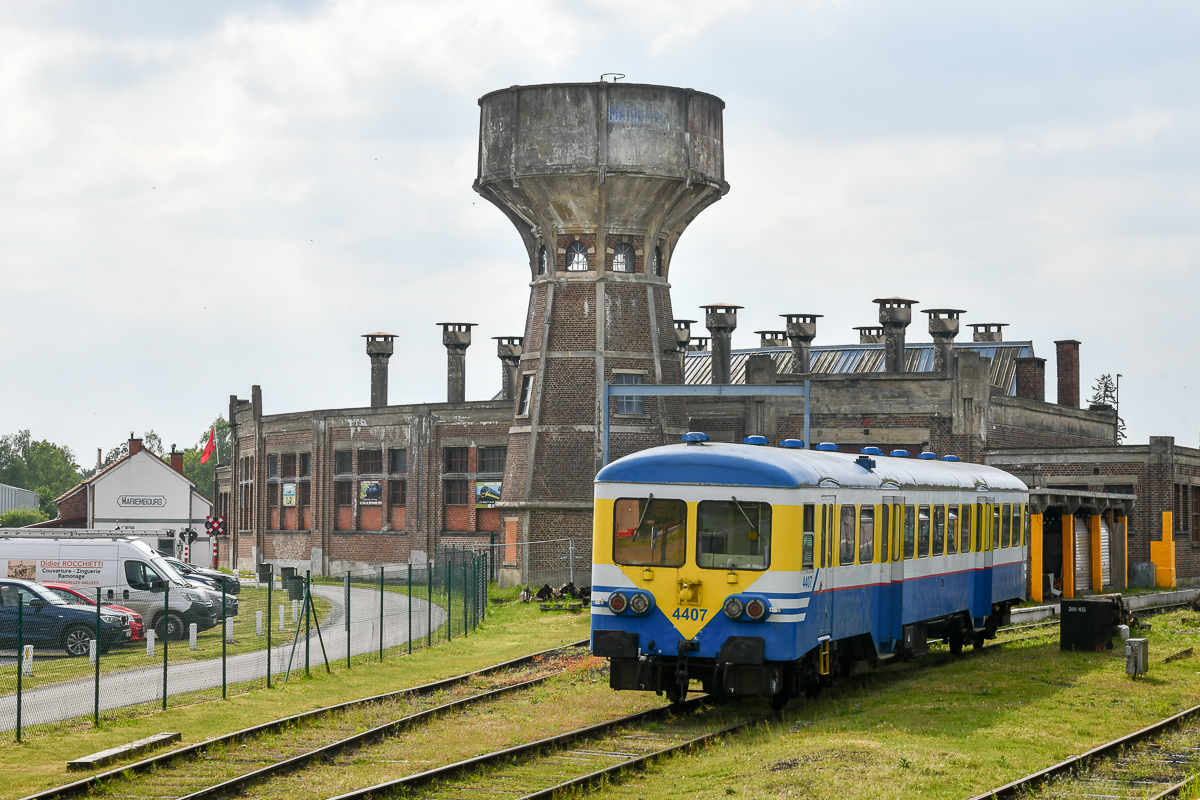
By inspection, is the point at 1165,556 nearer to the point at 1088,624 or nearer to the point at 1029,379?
the point at 1029,379

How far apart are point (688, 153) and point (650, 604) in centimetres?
2709

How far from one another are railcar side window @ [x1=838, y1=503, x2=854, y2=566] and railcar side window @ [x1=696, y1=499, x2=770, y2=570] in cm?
177

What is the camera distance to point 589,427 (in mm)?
43281

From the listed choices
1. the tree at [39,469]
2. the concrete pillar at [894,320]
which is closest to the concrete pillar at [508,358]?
the concrete pillar at [894,320]

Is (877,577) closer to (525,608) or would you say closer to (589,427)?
(525,608)

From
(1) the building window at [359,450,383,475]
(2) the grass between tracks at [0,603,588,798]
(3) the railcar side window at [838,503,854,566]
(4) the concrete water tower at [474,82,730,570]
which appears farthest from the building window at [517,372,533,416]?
(3) the railcar side window at [838,503,854,566]

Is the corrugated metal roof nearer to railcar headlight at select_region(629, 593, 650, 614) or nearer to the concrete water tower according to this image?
the concrete water tower

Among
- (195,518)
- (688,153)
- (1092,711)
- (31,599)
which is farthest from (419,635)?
(195,518)

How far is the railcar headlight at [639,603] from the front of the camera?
1695 cm

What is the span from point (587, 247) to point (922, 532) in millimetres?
23125

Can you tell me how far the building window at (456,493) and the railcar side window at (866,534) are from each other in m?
37.0

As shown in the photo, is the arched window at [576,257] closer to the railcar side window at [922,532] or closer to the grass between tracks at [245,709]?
the grass between tracks at [245,709]

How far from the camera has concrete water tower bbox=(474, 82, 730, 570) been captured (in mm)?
41500

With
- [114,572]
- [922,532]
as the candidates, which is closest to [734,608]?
[922,532]
